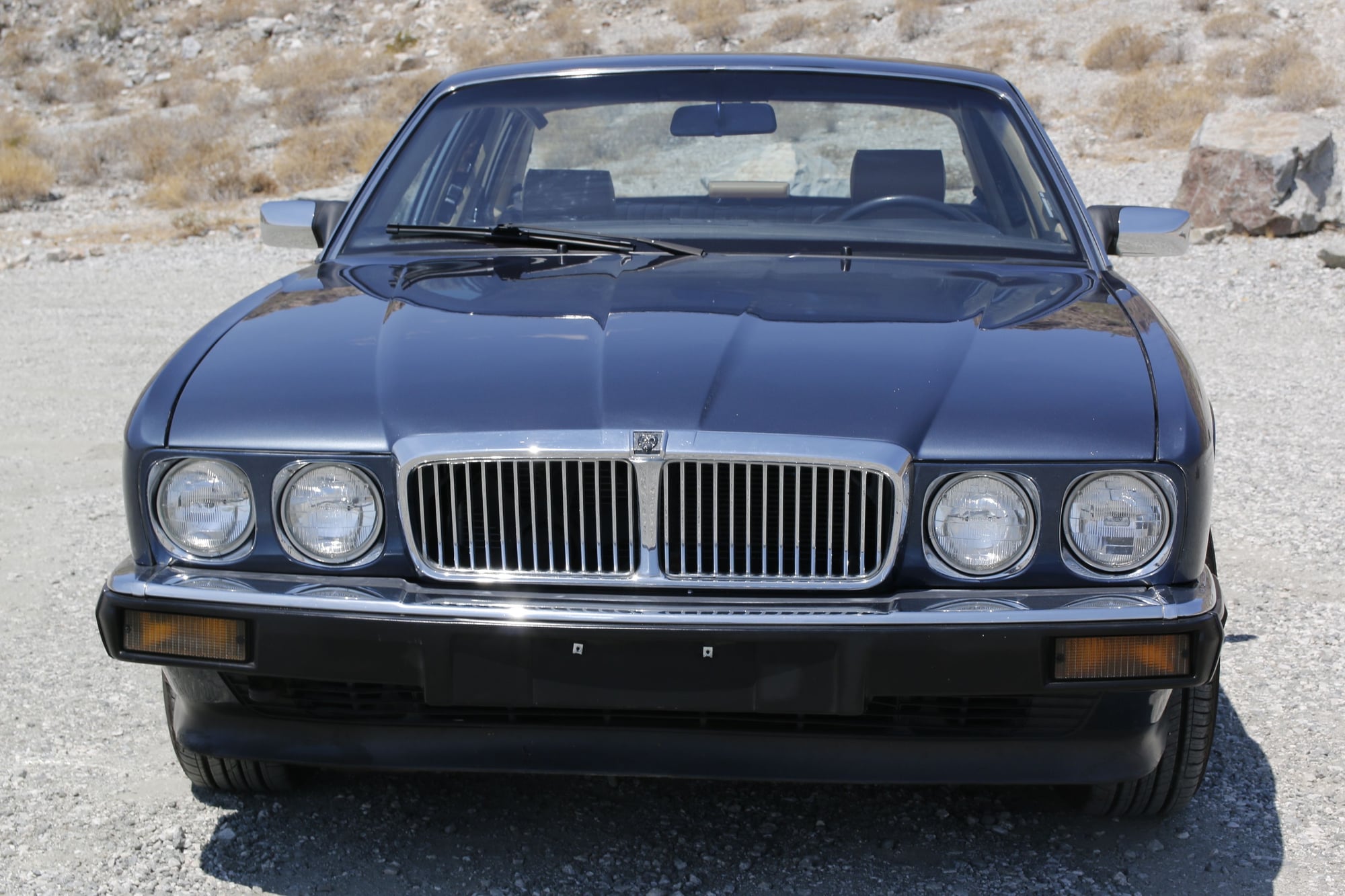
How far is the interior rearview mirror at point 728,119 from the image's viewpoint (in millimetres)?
3529

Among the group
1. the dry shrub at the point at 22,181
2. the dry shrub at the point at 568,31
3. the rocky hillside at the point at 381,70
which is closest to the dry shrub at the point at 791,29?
the rocky hillside at the point at 381,70

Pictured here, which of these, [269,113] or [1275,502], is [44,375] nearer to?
[1275,502]

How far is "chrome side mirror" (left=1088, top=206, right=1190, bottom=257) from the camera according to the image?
3486 mm

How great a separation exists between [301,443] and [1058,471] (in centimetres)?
124

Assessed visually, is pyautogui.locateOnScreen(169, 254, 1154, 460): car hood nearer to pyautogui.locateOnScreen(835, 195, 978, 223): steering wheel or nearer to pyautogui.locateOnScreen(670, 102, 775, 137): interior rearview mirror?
pyautogui.locateOnScreen(835, 195, 978, 223): steering wheel

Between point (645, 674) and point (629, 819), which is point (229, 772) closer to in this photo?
point (629, 819)

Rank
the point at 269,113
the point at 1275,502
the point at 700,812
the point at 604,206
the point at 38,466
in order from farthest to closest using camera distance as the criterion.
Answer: the point at 269,113, the point at 38,466, the point at 1275,502, the point at 604,206, the point at 700,812

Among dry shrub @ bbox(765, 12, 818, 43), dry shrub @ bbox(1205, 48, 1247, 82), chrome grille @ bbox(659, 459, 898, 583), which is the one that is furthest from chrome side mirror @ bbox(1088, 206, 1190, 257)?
dry shrub @ bbox(765, 12, 818, 43)

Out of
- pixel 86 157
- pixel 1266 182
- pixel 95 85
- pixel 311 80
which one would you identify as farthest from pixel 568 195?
pixel 95 85

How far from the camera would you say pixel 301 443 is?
2.29 m

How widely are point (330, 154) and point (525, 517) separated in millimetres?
18121

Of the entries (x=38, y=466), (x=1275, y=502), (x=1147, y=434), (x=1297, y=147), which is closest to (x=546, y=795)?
(x=1147, y=434)

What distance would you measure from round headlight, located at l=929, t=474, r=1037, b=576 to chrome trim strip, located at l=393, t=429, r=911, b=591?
3.1 inches

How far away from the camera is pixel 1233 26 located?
2195 centimetres
